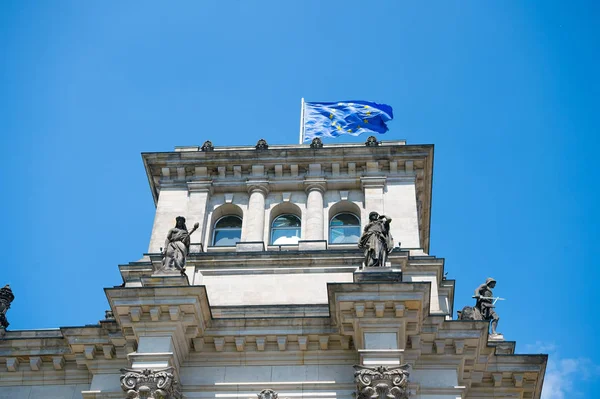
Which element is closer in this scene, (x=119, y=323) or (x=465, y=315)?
(x=119, y=323)

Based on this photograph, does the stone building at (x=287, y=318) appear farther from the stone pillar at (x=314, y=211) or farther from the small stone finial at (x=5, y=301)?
the small stone finial at (x=5, y=301)

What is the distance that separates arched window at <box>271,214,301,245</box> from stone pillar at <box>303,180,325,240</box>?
771mm

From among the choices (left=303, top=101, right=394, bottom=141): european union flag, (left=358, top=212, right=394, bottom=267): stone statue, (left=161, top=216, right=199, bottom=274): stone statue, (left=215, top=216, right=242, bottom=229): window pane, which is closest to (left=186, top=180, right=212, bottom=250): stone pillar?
(left=215, top=216, right=242, bottom=229): window pane

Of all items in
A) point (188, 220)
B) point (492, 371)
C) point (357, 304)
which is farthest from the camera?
point (188, 220)

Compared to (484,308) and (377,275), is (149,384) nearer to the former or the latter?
(377,275)

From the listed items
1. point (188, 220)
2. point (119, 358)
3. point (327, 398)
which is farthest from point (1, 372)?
point (327, 398)

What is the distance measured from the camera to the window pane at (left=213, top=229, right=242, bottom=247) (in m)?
32.0

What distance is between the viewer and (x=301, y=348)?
26031mm

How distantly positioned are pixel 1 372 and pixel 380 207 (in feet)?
46.6

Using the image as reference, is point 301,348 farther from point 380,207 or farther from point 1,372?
point 1,372

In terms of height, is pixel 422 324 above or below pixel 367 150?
below

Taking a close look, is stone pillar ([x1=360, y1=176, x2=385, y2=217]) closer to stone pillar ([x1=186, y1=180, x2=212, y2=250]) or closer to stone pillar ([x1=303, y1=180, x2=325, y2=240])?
stone pillar ([x1=303, y1=180, x2=325, y2=240])

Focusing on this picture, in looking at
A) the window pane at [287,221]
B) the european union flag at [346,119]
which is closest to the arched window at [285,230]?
the window pane at [287,221]

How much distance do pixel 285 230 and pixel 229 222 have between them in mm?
2235
